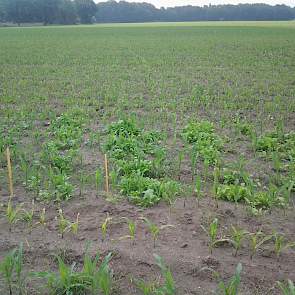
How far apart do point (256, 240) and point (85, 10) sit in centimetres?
9917

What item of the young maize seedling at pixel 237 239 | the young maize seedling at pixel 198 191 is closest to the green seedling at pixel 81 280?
the young maize seedling at pixel 237 239

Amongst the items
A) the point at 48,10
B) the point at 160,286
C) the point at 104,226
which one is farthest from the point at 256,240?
the point at 48,10

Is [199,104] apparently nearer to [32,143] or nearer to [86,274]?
[32,143]

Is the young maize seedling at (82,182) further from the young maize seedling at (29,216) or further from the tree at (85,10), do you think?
the tree at (85,10)

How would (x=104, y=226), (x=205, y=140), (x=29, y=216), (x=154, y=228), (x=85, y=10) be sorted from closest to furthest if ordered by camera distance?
1. (x=154, y=228)
2. (x=104, y=226)
3. (x=29, y=216)
4. (x=205, y=140)
5. (x=85, y=10)

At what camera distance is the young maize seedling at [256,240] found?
3.96 metres

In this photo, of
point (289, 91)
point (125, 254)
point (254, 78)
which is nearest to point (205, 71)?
point (254, 78)

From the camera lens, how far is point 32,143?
736 centimetres

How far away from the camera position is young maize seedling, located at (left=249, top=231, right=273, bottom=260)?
13.0 ft

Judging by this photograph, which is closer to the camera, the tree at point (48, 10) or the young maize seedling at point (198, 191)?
the young maize seedling at point (198, 191)

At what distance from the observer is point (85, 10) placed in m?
96.1

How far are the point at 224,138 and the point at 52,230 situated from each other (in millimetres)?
4167

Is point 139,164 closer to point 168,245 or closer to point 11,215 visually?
point 168,245

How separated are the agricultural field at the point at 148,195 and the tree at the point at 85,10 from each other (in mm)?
90223
